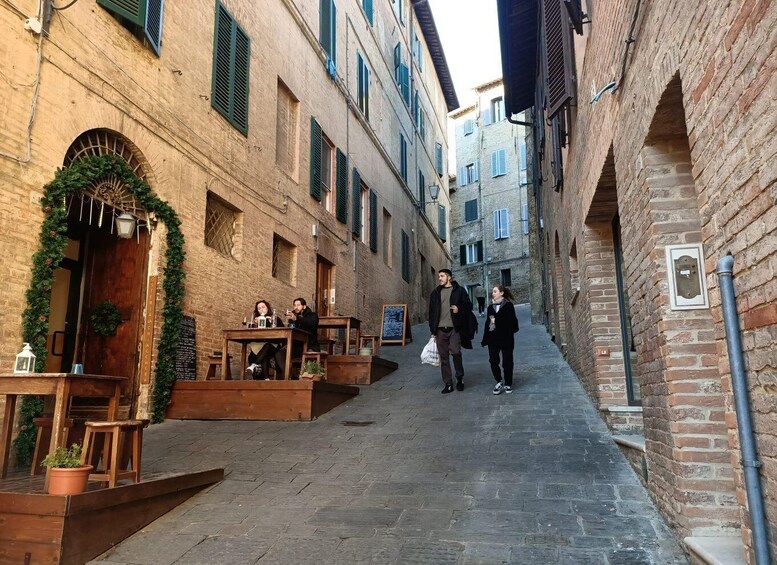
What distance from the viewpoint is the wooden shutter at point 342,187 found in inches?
578

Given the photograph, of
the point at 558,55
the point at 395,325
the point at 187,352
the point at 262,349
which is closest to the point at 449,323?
the point at 262,349

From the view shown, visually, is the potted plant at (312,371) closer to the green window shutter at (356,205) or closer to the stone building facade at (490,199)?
the green window shutter at (356,205)

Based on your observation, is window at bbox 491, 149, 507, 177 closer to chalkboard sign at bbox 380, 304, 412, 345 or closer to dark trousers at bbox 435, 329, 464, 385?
chalkboard sign at bbox 380, 304, 412, 345

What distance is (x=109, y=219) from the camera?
7.68 m

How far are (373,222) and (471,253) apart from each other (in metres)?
18.8

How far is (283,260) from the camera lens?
39.2ft

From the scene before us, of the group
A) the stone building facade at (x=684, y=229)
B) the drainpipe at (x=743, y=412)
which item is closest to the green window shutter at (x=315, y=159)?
the stone building facade at (x=684, y=229)

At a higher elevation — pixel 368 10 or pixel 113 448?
pixel 368 10

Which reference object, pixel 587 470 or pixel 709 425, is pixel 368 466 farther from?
pixel 709 425

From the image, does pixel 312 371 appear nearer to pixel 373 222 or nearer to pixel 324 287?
pixel 324 287

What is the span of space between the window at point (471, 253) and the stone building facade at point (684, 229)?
28.5m

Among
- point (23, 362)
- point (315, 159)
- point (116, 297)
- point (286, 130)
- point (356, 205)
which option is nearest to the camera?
point (23, 362)

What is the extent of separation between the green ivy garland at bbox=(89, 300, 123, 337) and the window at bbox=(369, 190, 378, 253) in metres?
9.82

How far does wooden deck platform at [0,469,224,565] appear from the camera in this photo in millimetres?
3578
